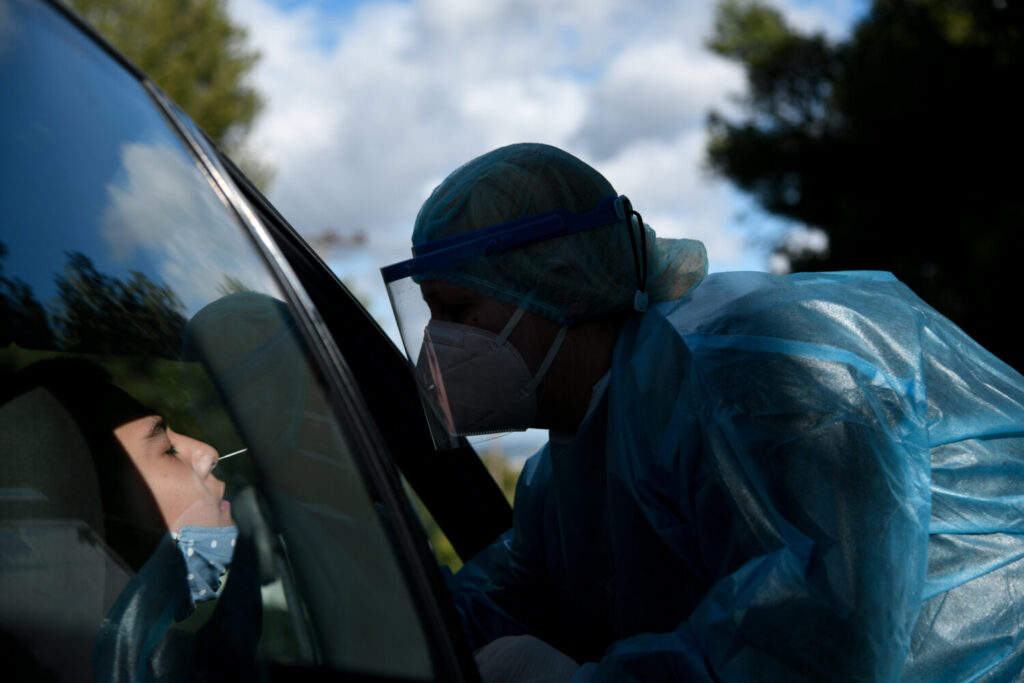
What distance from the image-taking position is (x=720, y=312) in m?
1.51

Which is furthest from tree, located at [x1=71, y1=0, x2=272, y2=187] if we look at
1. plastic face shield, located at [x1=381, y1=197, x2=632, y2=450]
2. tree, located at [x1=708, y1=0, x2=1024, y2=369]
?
plastic face shield, located at [x1=381, y1=197, x2=632, y2=450]

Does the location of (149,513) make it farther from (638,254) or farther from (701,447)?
(638,254)

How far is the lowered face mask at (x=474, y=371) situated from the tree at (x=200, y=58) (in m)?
18.1

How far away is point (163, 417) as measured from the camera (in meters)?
1.13

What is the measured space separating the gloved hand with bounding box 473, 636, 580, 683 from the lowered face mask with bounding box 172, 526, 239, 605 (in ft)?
1.86

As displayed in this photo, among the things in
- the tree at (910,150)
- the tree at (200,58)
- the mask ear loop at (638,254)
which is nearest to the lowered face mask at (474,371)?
the mask ear loop at (638,254)

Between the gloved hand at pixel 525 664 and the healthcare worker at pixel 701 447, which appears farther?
the gloved hand at pixel 525 664

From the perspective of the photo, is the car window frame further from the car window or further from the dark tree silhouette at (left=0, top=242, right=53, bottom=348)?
the dark tree silhouette at (left=0, top=242, right=53, bottom=348)

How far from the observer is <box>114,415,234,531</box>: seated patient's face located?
43.8 inches

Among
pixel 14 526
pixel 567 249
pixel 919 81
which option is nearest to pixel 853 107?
pixel 919 81

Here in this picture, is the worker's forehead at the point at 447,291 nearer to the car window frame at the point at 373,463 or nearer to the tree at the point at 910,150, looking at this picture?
the car window frame at the point at 373,463

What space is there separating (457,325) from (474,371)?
0.34 ft

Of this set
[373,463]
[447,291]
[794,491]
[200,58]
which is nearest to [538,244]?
[447,291]

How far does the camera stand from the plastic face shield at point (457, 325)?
5.98 ft
